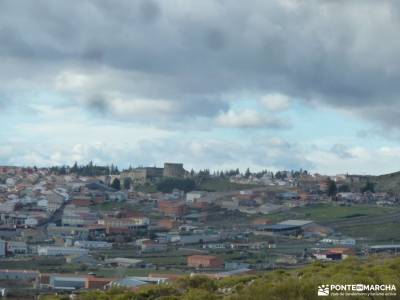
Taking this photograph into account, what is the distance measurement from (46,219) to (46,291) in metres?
45.0

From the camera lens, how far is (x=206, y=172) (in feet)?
425

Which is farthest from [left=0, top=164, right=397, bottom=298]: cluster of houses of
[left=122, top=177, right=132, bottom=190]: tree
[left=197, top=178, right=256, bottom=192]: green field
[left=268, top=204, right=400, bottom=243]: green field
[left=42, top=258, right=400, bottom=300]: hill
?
[left=42, top=258, right=400, bottom=300]: hill

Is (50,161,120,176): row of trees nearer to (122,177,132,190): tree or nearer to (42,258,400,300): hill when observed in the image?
(122,177,132,190): tree

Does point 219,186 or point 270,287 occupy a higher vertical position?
point 219,186

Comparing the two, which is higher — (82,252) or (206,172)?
(206,172)

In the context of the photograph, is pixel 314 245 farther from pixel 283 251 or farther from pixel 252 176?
pixel 252 176

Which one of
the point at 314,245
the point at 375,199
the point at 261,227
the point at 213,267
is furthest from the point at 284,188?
the point at 213,267

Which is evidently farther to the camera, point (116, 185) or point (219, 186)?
point (219, 186)

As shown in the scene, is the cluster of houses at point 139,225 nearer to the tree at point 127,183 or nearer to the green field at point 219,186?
the tree at point 127,183

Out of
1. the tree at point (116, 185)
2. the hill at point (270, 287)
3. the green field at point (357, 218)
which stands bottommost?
the hill at point (270, 287)

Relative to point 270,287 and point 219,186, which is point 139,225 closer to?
point 219,186

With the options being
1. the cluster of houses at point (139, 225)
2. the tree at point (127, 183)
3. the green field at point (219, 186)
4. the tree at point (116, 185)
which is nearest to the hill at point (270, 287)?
the cluster of houses at point (139, 225)

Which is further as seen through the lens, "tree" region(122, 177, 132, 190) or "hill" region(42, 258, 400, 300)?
"tree" region(122, 177, 132, 190)

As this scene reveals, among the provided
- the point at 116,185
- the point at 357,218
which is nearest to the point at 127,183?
the point at 116,185
